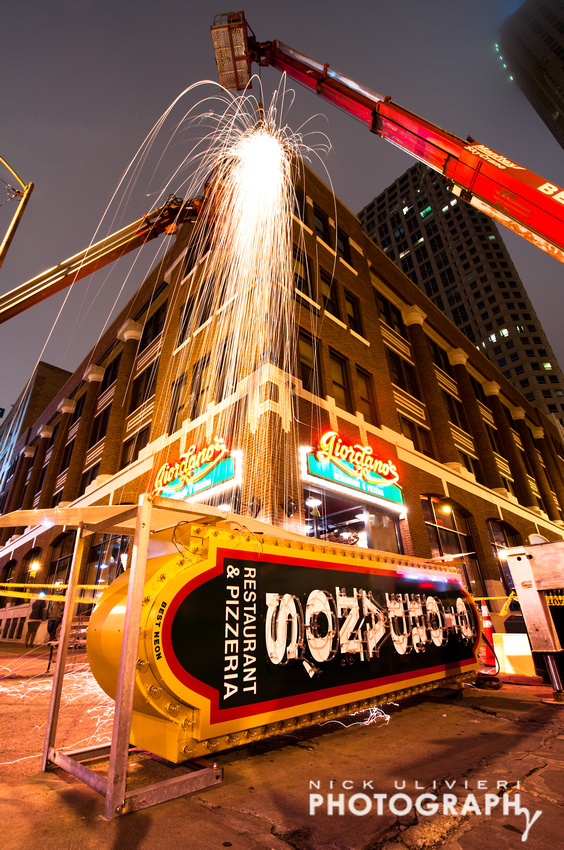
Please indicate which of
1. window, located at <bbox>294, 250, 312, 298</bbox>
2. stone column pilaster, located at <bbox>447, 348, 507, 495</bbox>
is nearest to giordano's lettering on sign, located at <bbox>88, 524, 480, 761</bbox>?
window, located at <bbox>294, 250, 312, 298</bbox>

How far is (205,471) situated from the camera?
1118 centimetres

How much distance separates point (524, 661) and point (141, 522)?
10.1 metres

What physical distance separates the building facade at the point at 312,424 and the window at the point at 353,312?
79 mm

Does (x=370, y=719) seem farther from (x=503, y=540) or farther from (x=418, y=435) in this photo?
(x=503, y=540)

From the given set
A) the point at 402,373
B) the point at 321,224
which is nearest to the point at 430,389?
the point at 402,373

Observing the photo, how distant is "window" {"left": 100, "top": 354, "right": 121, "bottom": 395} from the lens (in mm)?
24719

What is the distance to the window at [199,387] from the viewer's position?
576 inches

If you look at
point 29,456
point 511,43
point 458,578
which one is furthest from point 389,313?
point 511,43

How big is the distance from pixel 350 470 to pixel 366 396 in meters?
5.33

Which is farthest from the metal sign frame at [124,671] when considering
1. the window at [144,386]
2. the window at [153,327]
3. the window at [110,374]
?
the window at [110,374]

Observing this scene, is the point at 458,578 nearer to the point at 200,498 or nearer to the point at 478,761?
the point at 478,761

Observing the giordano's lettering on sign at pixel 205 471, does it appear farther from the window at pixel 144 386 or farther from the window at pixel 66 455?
the window at pixel 66 455

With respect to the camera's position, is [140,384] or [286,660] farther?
[140,384]

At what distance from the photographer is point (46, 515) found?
3.75 meters
